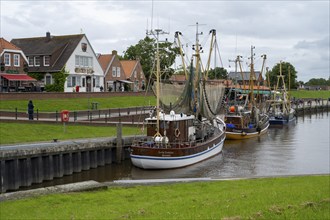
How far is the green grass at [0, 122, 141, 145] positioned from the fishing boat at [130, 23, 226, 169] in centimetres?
459

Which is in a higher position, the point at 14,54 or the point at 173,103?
the point at 14,54

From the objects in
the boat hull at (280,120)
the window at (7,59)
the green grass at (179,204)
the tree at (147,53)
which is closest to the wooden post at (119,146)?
the green grass at (179,204)

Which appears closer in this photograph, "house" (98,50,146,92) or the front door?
the front door

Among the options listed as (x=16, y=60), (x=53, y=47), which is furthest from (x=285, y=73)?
(x=16, y=60)

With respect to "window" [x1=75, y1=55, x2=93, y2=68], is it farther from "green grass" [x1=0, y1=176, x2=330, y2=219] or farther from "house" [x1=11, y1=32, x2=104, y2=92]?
"green grass" [x1=0, y1=176, x2=330, y2=219]

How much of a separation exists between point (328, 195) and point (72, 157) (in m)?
19.4

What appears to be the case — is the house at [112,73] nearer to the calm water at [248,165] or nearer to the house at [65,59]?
the house at [65,59]

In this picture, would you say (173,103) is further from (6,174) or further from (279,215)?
(279,215)

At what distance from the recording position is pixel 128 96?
242 ft

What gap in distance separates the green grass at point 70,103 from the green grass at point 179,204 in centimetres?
2621

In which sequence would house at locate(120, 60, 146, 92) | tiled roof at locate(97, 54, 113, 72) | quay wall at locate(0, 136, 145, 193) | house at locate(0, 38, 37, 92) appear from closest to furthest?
1. quay wall at locate(0, 136, 145, 193)
2. house at locate(0, 38, 37, 92)
3. tiled roof at locate(97, 54, 113, 72)
4. house at locate(120, 60, 146, 92)

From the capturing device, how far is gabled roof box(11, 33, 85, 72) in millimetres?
70250

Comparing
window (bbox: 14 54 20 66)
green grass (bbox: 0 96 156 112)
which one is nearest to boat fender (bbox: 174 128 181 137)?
green grass (bbox: 0 96 156 112)

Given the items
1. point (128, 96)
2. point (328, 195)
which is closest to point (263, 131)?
point (128, 96)
